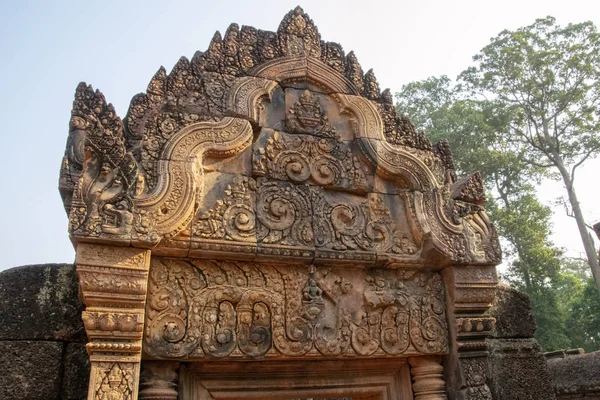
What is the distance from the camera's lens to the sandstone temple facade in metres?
3.21

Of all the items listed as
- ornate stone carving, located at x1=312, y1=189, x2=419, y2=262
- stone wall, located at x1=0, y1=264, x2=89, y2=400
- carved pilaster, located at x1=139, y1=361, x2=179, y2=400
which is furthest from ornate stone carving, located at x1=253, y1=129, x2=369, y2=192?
stone wall, located at x1=0, y1=264, x2=89, y2=400

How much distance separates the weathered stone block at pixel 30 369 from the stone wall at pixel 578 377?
574cm

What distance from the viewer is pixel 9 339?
10.7 ft

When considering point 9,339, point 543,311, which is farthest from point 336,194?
point 543,311

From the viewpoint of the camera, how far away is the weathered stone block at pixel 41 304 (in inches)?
131

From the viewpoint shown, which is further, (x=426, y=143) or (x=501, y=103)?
(x=501, y=103)

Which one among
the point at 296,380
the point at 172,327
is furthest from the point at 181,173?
the point at 296,380

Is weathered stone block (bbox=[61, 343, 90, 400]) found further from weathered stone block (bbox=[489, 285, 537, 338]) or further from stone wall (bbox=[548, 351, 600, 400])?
stone wall (bbox=[548, 351, 600, 400])

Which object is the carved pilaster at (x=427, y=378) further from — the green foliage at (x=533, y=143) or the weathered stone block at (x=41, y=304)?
the green foliage at (x=533, y=143)

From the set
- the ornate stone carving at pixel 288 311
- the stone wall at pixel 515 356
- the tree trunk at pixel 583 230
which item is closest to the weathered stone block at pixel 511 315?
the stone wall at pixel 515 356

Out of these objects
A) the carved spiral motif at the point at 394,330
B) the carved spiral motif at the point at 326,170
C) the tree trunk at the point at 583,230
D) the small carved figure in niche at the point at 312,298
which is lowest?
the carved spiral motif at the point at 394,330

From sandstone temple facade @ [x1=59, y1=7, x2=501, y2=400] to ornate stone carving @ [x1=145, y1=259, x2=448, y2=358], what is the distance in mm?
10

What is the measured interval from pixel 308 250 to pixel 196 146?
1113mm

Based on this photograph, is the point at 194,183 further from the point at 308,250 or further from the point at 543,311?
the point at 543,311
